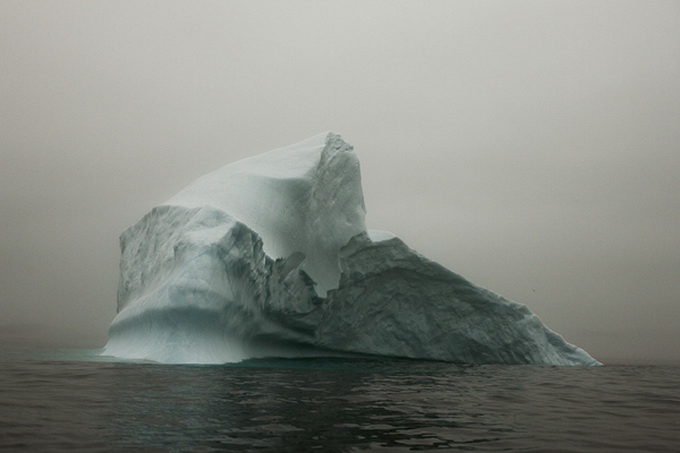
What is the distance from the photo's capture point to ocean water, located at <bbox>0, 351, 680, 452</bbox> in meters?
3.95

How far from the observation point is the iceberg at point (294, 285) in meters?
9.79

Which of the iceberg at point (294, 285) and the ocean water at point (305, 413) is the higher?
the iceberg at point (294, 285)

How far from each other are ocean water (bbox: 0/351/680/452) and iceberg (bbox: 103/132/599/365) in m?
1.35

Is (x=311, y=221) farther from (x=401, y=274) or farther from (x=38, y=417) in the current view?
(x=38, y=417)

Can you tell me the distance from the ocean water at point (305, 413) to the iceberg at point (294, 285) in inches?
53.2

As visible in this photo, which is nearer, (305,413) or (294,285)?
(305,413)

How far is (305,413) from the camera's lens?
16.5 ft

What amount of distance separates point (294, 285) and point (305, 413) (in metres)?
7.55

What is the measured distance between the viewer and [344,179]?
14492 mm

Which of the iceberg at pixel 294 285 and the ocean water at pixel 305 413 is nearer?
the ocean water at pixel 305 413

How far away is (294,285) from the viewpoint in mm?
12539

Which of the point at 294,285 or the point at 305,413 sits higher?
the point at 294,285

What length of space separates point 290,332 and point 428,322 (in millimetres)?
3413

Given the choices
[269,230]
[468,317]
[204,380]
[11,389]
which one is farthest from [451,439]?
[468,317]
